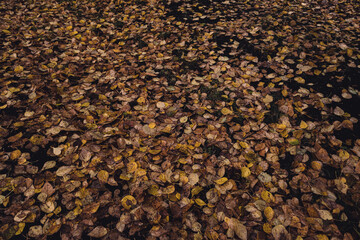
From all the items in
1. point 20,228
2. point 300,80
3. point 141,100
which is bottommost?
point 20,228

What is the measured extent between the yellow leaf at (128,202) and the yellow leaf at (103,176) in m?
0.27

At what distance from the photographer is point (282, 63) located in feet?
10.0

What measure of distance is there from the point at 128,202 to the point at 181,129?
920 mm

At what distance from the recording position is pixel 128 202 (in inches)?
69.6

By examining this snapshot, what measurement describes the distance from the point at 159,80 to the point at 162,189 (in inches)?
61.5

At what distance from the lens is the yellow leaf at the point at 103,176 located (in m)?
1.91

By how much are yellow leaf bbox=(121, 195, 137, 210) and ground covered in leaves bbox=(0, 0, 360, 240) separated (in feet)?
0.04

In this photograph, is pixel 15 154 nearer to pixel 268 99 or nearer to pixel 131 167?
pixel 131 167

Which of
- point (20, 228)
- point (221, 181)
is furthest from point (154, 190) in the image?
point (20, 228)

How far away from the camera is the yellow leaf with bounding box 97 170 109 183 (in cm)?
191

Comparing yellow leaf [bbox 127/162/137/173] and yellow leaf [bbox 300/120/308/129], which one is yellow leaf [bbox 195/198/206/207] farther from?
yellow leaf [bbox 300/120/308/129]

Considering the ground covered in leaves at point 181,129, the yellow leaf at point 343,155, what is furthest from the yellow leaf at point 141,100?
the yellow leaf at point 343,155

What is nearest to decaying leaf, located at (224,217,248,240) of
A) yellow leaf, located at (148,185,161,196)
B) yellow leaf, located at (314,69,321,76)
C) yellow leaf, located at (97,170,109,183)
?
yellow leaf, located at (148,185,161,196)

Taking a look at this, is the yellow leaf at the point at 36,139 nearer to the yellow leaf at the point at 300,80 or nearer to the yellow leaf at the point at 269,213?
the yellow leaf at the point at 269,213
